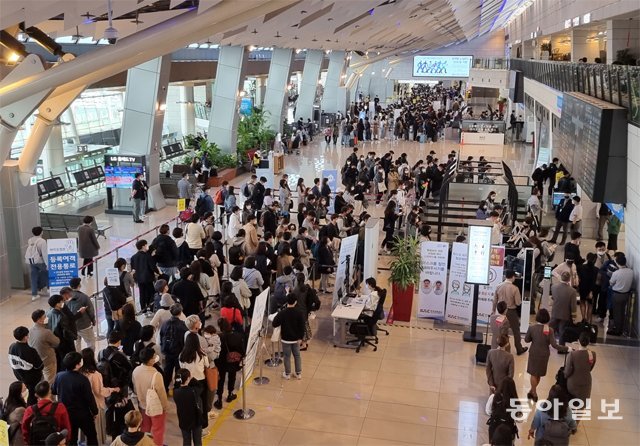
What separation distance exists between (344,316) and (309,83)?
1227 inches

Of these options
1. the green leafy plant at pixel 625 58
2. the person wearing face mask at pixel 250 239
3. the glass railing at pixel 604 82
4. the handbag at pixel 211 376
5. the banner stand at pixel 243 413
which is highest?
the green leafy plant at pixel 625 58

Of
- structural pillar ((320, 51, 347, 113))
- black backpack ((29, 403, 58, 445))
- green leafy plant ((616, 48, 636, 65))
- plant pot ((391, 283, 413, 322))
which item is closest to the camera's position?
black backpack ((29, 403, 58, 445))

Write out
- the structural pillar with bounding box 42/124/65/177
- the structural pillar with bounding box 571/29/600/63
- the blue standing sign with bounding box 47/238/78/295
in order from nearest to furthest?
the blue standing sign with bounding box 47/238/78/295, the structural pillar with bounding box 42/124/65/177, the structural pillar with bounding box 571/29/600/63

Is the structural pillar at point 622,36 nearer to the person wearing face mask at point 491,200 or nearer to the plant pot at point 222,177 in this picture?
the person wearing face mask at point 491,200

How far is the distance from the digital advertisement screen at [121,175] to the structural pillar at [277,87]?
571 inches

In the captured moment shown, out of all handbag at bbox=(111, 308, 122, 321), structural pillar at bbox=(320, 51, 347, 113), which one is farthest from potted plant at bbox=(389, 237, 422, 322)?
structural pillar at bbox=(320, 51, 347, 113)

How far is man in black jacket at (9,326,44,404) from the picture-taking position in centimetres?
729

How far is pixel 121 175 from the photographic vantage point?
19156 millimetres

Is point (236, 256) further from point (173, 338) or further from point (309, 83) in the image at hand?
point (309, 83)

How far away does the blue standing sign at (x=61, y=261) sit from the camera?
10.8 m

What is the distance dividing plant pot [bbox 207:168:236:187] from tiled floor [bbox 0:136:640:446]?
1202 centimetres

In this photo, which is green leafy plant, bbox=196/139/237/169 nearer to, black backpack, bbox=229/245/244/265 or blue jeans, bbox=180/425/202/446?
black backpack, bbox=229/245/244/265

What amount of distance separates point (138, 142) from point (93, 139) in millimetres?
10155

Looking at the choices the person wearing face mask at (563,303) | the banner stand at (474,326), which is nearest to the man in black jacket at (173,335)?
the banner stand at (474,326)
